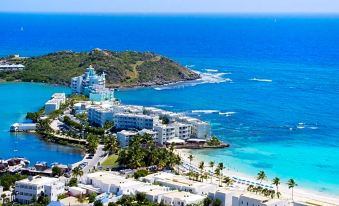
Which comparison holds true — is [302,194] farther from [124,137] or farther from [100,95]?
[100,95]

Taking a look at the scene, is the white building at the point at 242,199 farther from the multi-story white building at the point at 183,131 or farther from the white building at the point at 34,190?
the multi-story white building at the point at 183,131

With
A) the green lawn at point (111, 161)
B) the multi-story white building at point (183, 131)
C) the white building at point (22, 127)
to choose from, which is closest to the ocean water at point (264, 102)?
the multi-story white building at point (183, 131)

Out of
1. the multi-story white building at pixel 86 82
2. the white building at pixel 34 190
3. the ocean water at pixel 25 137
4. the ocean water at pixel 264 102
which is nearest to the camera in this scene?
the white building at pixel 34 190

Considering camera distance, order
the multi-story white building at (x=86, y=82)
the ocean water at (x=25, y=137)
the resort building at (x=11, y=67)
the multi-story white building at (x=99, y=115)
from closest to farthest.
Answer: the ocean water at (x=25, y=137), the multi-story white building at (x=99, y=115), the multi-story white building at (x=86, y=82), the resort building at (x=11, y=67)

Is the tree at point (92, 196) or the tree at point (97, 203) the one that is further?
the tree at point (92, 196)

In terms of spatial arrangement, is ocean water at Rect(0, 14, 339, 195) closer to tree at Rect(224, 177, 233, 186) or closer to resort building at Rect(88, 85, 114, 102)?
resort building at Rect(88, 85, 114, 102)

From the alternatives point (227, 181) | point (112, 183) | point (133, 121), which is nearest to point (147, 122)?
point (133, 121)

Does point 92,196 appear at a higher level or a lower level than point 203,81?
lower
